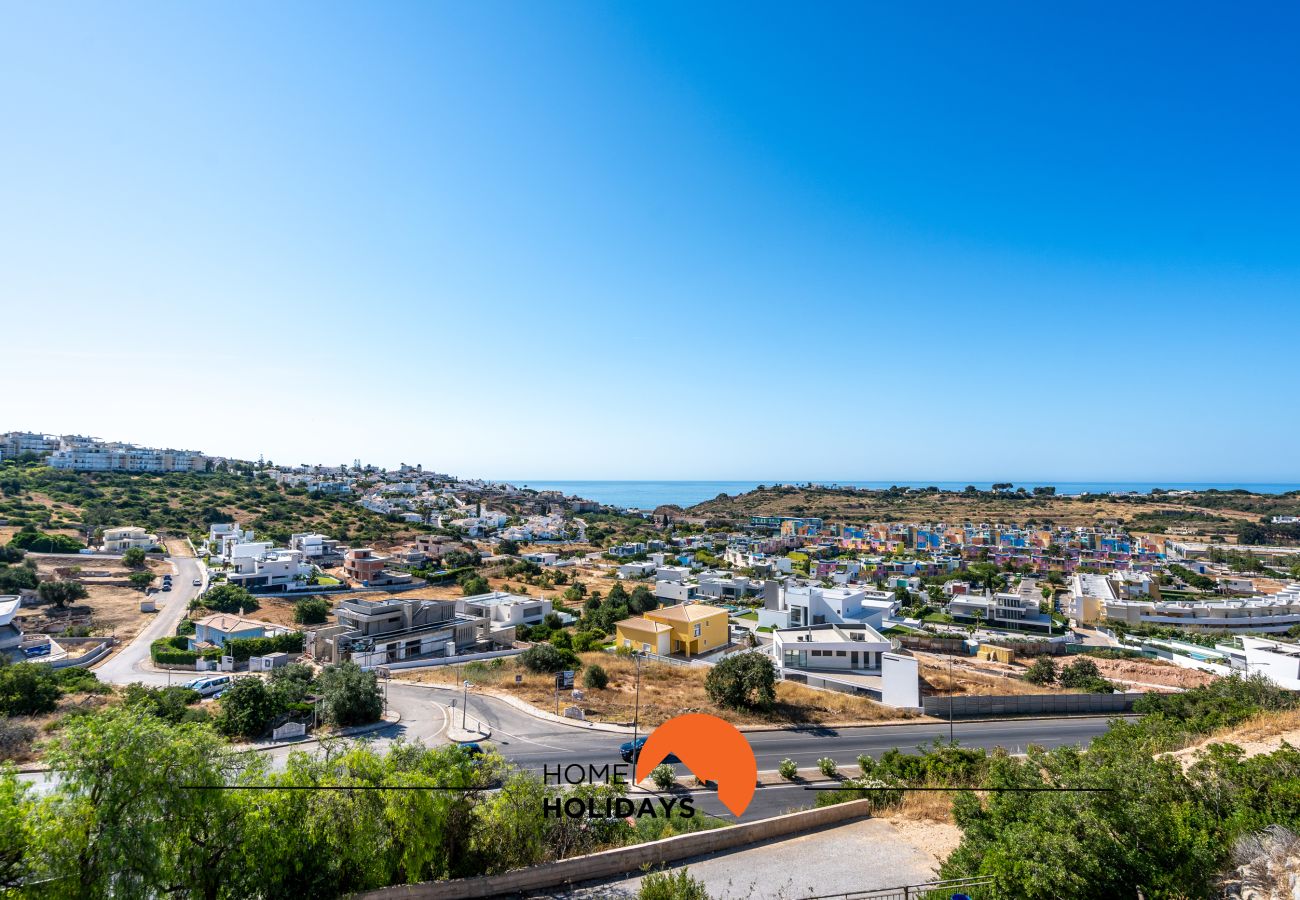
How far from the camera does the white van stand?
2888 cm

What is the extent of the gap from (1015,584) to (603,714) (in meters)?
58.6

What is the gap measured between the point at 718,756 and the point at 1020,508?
14694 cm

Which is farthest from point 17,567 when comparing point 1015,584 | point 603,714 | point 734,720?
point 1015,584

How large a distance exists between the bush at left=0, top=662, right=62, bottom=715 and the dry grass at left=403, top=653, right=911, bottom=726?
14.2 meters

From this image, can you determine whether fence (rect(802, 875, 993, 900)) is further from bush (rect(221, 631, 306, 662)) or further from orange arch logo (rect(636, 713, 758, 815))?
bush (rect(221, 631, 306, 662))

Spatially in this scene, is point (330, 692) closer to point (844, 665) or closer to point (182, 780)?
point (182, 780)

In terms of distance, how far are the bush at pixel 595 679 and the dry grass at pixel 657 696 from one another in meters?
0.36

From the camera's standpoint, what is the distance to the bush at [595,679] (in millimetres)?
28922

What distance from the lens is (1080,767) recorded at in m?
10.8

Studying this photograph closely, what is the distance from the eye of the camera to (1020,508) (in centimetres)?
13938

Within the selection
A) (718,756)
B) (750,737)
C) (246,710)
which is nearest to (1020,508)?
(750,737)

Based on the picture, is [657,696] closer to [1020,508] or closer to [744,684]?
[744,684]

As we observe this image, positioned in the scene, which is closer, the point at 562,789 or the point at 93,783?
the point at 93,783

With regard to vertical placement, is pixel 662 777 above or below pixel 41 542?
below
